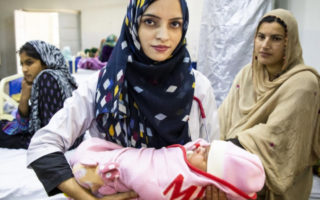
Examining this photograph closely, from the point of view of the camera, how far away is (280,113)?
5.54 ft

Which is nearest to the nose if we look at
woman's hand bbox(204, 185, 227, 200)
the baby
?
the baby

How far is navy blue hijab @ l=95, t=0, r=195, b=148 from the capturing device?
0.99 meters

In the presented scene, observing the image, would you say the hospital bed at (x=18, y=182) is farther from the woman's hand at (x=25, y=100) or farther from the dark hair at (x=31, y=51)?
the dark hair at (x=31, y=51)

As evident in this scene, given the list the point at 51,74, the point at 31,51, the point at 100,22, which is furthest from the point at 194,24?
the point at 100,22

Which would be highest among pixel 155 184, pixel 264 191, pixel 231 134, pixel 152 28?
pixel 152 28

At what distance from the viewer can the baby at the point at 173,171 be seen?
84cm

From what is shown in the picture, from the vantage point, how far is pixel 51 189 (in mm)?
940

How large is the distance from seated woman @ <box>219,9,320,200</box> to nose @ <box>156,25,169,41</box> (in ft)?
3.32

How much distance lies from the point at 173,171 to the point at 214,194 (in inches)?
5.9

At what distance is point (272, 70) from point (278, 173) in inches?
28.1

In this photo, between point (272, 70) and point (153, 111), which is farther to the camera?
point (272, 70)

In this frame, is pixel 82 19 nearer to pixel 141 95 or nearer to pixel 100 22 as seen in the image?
pixel 100 22

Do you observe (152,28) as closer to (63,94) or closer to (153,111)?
(153,111)

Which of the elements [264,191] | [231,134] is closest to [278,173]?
[264,191]
